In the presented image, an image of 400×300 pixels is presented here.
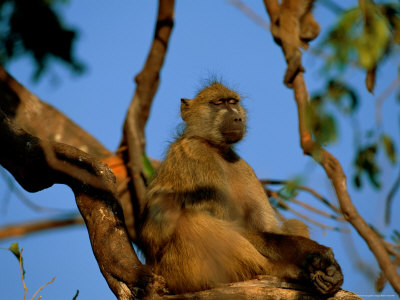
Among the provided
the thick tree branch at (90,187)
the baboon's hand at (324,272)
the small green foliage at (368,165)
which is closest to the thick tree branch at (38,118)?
the thick tree branch at (90,187)

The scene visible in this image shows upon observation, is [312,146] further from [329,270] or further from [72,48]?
[72,48]

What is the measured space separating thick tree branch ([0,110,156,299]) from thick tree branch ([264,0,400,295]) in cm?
203

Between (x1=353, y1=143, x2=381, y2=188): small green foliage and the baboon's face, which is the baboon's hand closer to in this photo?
(x1=353, y1=143, x2=381, y2=188): small green foliage

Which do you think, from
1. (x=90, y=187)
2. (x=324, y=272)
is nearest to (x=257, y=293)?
(x=324, y=272)

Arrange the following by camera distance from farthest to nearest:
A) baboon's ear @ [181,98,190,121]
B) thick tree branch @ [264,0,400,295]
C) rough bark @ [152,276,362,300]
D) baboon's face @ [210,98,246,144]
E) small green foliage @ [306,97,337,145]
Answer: baboon's ear @ [181,98,190,121] → baboon's face @ [210,98,246,144] → thick tree branch @ [264,0,400,295] → small green foliage @ [306,97,337,145] → rough bark @ [152,276,362,300]

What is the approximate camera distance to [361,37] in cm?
384

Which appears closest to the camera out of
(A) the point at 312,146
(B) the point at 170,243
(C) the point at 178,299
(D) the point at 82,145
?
(C) the point at 178,299

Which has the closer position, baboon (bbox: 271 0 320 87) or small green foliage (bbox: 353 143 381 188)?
small green foliage (bbox: 353 143 381 188)

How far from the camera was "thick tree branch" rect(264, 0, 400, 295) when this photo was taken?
4.99 metres

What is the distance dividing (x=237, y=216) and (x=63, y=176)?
171 centimetres

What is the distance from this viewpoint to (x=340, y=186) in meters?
5.38

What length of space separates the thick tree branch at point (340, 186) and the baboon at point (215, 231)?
605 millimetres

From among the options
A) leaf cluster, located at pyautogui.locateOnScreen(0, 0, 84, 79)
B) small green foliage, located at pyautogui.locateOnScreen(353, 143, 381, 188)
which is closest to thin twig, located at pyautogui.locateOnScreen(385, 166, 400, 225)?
small green foliage, located at pyautogui.locateOnScreen(353, 143, 381, 188)

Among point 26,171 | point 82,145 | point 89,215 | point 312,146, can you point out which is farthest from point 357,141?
point 82,145
